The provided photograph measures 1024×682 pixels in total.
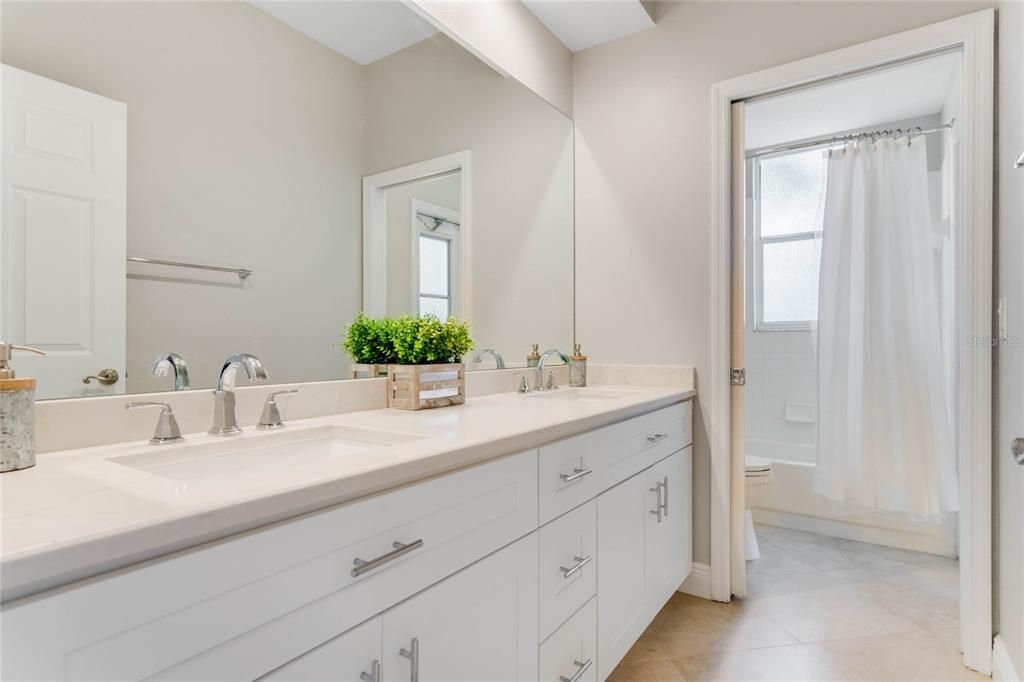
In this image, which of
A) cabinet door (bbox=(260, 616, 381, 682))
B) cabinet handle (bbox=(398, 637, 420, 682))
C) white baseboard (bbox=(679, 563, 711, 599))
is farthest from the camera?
white baseboard (bbox=(679, 563, 711, 599))

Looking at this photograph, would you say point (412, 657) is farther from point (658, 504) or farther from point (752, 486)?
point (752, 486)

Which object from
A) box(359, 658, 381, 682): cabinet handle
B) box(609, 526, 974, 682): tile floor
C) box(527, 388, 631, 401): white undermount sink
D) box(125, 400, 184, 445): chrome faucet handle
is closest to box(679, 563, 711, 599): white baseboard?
box(609, 526, 974, 682): tile floor

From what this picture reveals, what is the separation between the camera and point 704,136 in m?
2.19

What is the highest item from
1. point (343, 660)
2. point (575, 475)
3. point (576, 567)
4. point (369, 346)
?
point (369, 346)

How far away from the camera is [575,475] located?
1.36m

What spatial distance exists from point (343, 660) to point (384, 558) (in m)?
0.14

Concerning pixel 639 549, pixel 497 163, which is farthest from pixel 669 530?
pixel 497 163

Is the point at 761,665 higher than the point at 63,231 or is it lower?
lower

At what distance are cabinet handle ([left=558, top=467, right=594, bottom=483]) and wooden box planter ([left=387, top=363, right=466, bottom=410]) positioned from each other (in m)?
0.48

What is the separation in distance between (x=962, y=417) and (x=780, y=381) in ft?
6.33

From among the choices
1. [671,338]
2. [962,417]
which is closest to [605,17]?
[671,338]

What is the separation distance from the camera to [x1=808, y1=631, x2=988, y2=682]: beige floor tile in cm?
168

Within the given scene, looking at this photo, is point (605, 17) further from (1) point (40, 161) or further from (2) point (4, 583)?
(2) point (4, 583)

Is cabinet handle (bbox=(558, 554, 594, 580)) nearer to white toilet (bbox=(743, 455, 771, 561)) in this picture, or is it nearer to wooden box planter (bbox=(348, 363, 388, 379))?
wooden box planter (bbox=(348, 363, 388, 379))
